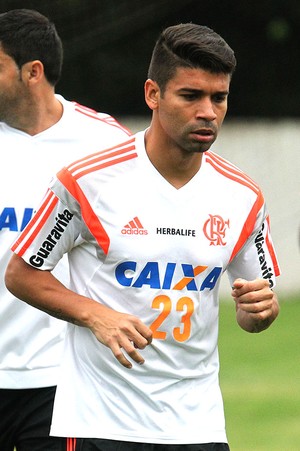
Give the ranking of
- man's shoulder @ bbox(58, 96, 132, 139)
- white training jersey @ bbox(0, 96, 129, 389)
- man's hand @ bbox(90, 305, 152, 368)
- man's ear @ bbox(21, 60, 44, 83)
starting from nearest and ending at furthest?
man's hand @ bbox(90, 305, 152, 368) < white training jersey @ bbox(0, 96, 129, 389) < man's shoulder @ bbox(58, 96, 132, 139) < man's ear @ bbox(21, 60, 44, 83)

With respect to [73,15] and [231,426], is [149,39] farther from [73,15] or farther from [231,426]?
[231,426]

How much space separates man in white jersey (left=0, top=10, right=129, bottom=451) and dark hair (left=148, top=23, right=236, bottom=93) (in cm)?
129

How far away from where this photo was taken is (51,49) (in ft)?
24.6

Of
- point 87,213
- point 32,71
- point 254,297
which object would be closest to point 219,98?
point 87,213

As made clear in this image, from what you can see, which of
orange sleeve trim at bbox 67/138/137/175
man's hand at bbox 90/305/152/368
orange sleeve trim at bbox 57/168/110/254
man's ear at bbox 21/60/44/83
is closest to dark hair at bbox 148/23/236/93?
orange sleeve trim at bbox 67/138/137/175

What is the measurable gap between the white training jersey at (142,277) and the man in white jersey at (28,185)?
42.7 inches

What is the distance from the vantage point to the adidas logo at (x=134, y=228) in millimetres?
5578

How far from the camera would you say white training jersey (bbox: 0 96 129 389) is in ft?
22.2

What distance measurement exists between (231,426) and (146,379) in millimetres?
5896

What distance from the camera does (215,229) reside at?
5.68 meters

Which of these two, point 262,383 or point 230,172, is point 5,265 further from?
point 262,383

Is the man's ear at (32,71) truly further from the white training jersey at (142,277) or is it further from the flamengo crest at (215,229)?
the flamengo crest at (215,229)

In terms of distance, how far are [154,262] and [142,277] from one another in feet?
0.23

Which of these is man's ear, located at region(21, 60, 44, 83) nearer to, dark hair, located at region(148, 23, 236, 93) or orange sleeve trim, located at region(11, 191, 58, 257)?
dark hair, located at region(148, 23, 236, 93)
